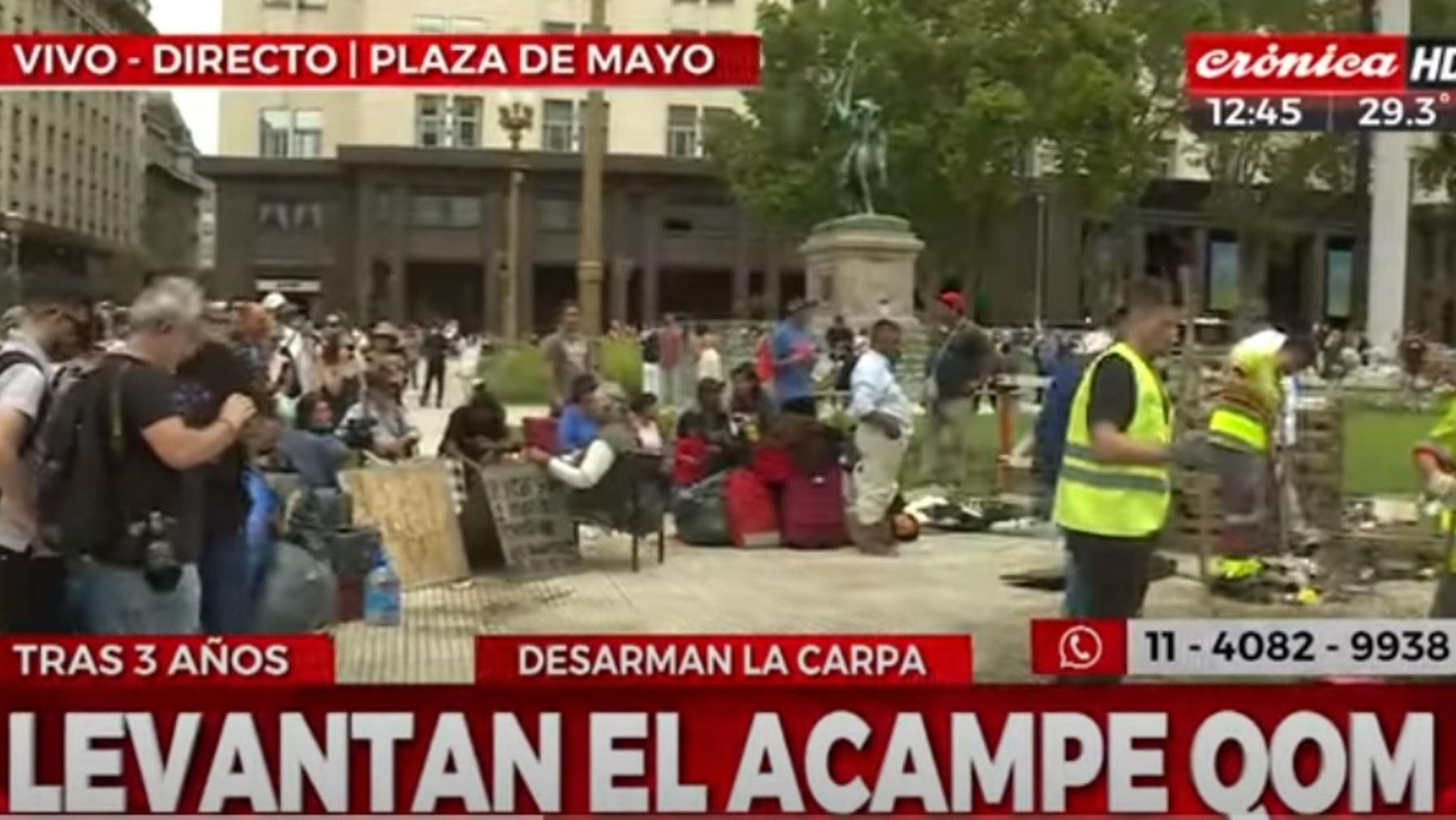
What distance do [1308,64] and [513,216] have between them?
1206 millimetres

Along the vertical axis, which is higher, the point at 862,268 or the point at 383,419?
the point at 862,268

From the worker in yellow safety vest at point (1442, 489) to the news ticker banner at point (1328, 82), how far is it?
49cm

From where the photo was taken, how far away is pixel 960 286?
8.94 feet

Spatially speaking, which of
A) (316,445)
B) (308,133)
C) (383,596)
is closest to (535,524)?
(383,596)

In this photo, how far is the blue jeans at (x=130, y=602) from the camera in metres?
2.87

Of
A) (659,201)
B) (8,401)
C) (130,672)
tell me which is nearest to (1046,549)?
(659,201)

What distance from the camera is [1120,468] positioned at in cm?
295

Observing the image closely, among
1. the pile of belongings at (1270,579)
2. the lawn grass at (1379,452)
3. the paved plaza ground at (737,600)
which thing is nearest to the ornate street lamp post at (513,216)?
the paved plaza ground at (737,600)

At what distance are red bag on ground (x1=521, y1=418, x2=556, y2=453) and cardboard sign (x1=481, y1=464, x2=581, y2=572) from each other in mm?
36

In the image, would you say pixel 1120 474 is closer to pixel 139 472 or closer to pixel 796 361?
pixel 796 361

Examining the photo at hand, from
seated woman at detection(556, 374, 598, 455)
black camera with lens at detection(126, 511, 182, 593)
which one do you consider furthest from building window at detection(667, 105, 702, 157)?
black camera with lens at detection(126, 511, 182, 593)

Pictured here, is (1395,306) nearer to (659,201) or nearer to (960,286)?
(960,286)

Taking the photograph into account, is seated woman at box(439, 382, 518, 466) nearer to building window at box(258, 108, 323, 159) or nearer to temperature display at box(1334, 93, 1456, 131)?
building window at box(258, 108, 323, 159)

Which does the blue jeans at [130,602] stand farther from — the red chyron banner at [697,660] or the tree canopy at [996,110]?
the tree canopy at [996,110]
